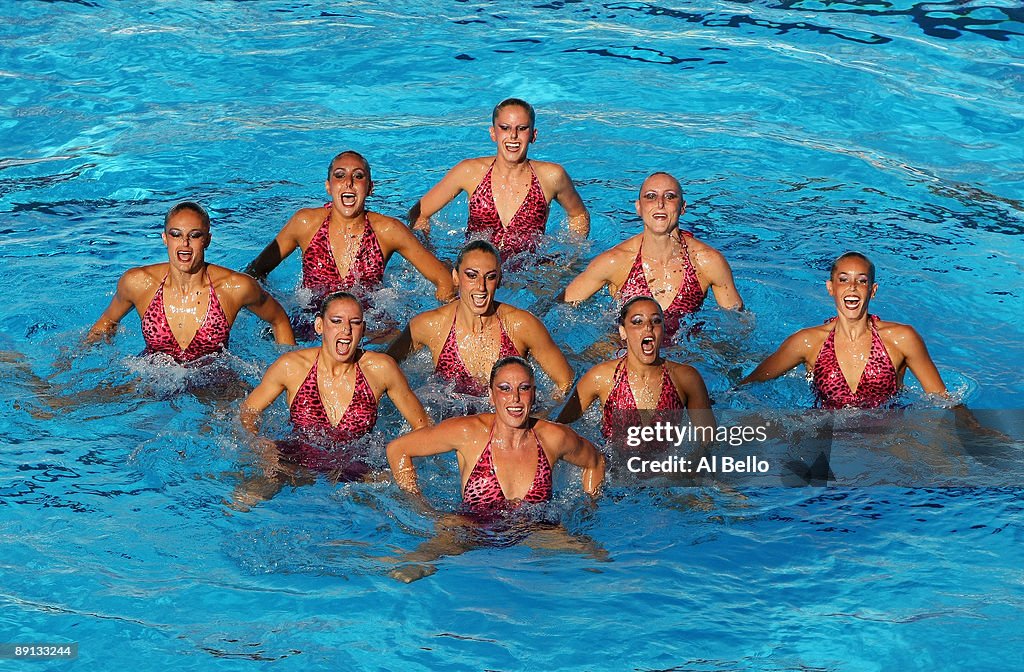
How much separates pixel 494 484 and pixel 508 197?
11.9 ft

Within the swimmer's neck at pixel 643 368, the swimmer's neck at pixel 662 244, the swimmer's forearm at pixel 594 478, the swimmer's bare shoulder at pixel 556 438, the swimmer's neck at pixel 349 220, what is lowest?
the swimmer's forearm at pixel 594 478

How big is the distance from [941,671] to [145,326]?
520 cm

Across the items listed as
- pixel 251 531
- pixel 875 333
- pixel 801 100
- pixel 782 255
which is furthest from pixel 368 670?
pixel 801 100

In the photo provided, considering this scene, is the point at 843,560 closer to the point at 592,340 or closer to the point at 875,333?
the point at 875,333

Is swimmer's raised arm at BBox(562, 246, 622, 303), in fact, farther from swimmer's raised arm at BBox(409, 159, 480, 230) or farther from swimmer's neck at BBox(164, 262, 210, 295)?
swimmer's neck at BBox(164, 262, 210, 295)

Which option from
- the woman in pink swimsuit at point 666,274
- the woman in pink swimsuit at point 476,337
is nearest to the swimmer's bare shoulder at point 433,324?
the woman in pink swimsuit at point 476,337

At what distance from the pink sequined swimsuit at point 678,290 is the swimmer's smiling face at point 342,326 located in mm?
2324

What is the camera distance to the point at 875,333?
7.54m

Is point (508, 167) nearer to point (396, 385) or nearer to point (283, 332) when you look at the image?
point (283, 332)

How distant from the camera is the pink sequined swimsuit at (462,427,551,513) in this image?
6.53m

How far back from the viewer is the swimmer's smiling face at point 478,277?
7336mm

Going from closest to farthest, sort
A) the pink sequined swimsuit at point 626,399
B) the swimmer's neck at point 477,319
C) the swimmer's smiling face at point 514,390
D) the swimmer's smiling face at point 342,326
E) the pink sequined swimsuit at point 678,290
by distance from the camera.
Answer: the swimmer's smiling face at point 514,390
the swimmer's smiling face at point 342,326
the pink sequined swimsuit at point 626,399
the swimmer's neck at point 477,319
the pink sequined swimsuit at point 678,290

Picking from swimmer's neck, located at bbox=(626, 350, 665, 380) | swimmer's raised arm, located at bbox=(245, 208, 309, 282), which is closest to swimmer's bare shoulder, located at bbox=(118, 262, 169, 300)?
swimmer's raised arm, located at bbox=(245, 208, 309, 282)

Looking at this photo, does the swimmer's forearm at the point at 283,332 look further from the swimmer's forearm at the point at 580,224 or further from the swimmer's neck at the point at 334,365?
the swimmer's forearm at the point at 580,224
